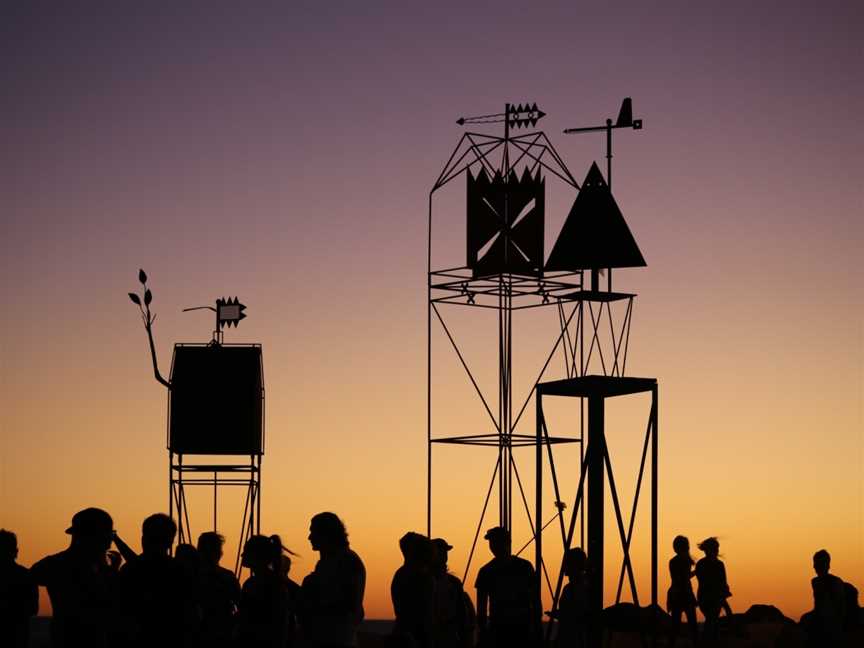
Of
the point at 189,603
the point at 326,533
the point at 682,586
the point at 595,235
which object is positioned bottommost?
the point at 682,586

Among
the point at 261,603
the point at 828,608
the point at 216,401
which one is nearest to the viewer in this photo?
the point at 261,603

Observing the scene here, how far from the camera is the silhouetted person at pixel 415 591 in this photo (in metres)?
9.54

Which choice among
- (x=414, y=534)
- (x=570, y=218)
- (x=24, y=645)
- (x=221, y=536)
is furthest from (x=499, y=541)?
(x=570, y=218)

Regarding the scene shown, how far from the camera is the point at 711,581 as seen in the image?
14953mm

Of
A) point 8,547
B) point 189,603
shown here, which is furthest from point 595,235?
point 189,603

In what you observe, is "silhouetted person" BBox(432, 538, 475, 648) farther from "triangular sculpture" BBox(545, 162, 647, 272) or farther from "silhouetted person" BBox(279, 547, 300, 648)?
"triangular sculpture" BBox(545, 162, 647, 272)

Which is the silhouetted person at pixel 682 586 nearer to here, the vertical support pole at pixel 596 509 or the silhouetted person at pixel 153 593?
the vertical support pole at pixel 596 509

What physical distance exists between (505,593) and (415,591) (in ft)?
5.20

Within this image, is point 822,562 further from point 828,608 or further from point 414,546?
point 414,546

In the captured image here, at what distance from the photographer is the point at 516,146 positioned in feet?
55.3

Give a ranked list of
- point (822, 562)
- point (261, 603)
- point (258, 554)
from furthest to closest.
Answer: point (822, 562) → point (258, 554) → point (261, 603)

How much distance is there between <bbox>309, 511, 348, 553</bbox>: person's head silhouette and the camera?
8391 millimetres

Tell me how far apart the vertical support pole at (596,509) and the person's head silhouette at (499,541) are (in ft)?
9.56

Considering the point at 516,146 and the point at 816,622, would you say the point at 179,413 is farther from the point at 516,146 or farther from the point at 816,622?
the point at 816,622
